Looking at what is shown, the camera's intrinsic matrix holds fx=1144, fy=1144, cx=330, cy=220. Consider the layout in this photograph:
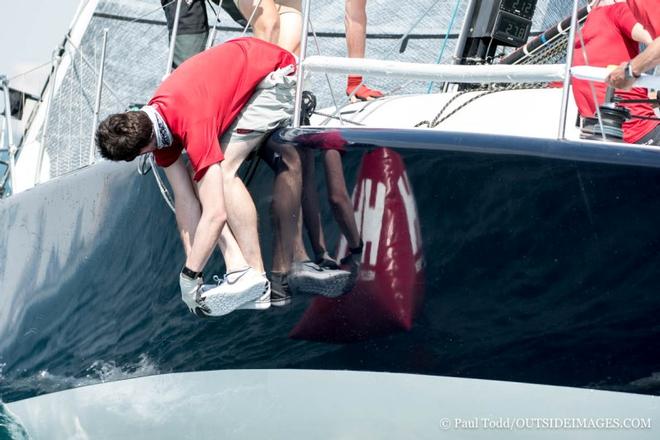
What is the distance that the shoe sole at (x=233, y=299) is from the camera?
3.73m

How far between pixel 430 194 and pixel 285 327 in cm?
69

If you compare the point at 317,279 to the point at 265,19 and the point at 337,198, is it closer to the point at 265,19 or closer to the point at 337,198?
the point at 337,198

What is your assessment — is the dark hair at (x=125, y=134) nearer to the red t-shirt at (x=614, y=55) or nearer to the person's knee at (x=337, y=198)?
the person's knee at (x=337, y=198)

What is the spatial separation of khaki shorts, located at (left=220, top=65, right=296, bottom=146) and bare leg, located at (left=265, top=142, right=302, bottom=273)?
0.29 feet

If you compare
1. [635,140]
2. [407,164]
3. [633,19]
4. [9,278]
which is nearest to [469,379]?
[407,164]

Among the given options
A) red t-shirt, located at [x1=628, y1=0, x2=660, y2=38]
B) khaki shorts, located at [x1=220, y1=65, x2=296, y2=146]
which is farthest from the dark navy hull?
red t-shirt, located at [x1=628, y1=0, x2=660, y2=38]

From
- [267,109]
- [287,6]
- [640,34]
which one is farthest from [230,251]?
[640,34]

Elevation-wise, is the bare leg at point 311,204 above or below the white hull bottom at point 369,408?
above

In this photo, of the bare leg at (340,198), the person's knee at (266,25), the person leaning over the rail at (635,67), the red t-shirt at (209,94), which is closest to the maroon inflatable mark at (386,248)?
the bare leg at (340,198)

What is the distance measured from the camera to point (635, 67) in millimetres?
3301

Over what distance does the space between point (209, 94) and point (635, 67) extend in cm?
134

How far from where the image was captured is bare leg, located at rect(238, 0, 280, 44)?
4.57 meters

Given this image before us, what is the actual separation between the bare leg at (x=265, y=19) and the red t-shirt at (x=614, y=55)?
129cm

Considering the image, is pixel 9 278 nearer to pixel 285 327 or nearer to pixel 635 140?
pixel 285 327
